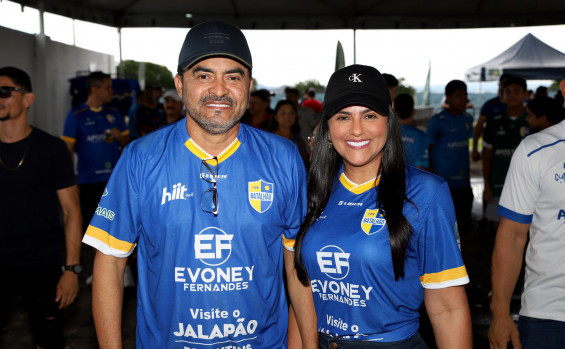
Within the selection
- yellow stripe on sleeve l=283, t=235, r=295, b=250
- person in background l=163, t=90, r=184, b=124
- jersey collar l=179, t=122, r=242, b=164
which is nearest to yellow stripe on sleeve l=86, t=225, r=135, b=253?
jersey collar l=179, t=122, r=242, b=164

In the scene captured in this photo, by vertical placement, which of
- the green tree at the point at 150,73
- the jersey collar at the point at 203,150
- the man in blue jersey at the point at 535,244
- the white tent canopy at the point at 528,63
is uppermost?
the green tree at the point at 150,73

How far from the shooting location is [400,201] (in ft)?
6.31

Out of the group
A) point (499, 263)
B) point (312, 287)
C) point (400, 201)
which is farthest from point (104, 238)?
point (499, 263)

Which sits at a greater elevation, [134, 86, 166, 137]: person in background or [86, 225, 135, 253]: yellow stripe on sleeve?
[134, 86, 166, 137]: person in background

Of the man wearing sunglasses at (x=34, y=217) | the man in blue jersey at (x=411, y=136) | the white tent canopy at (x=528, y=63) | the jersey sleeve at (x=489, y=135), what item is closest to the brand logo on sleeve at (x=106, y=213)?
the man wearing sunglasses at (x=34, y=217)

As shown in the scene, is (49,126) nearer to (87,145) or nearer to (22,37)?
(22,37)

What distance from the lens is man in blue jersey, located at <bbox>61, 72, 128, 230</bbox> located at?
6.14 meters

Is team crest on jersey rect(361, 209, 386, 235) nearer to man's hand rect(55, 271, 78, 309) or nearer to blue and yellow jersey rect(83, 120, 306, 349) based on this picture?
blue and yellow jersey rect(83, 120, 306, 349)

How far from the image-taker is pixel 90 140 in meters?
6.19

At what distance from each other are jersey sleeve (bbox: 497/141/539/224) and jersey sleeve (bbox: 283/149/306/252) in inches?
38.5

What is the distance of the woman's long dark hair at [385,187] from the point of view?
1886 millimetres

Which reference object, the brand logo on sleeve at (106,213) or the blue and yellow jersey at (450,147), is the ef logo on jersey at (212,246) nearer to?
the brand logo on sleeve at (106,213)

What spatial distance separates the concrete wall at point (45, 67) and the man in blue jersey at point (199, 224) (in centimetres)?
991

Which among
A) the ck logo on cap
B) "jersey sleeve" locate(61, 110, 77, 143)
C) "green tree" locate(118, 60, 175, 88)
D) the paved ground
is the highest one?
"green tree" locate(118, 60, 175, 88)
